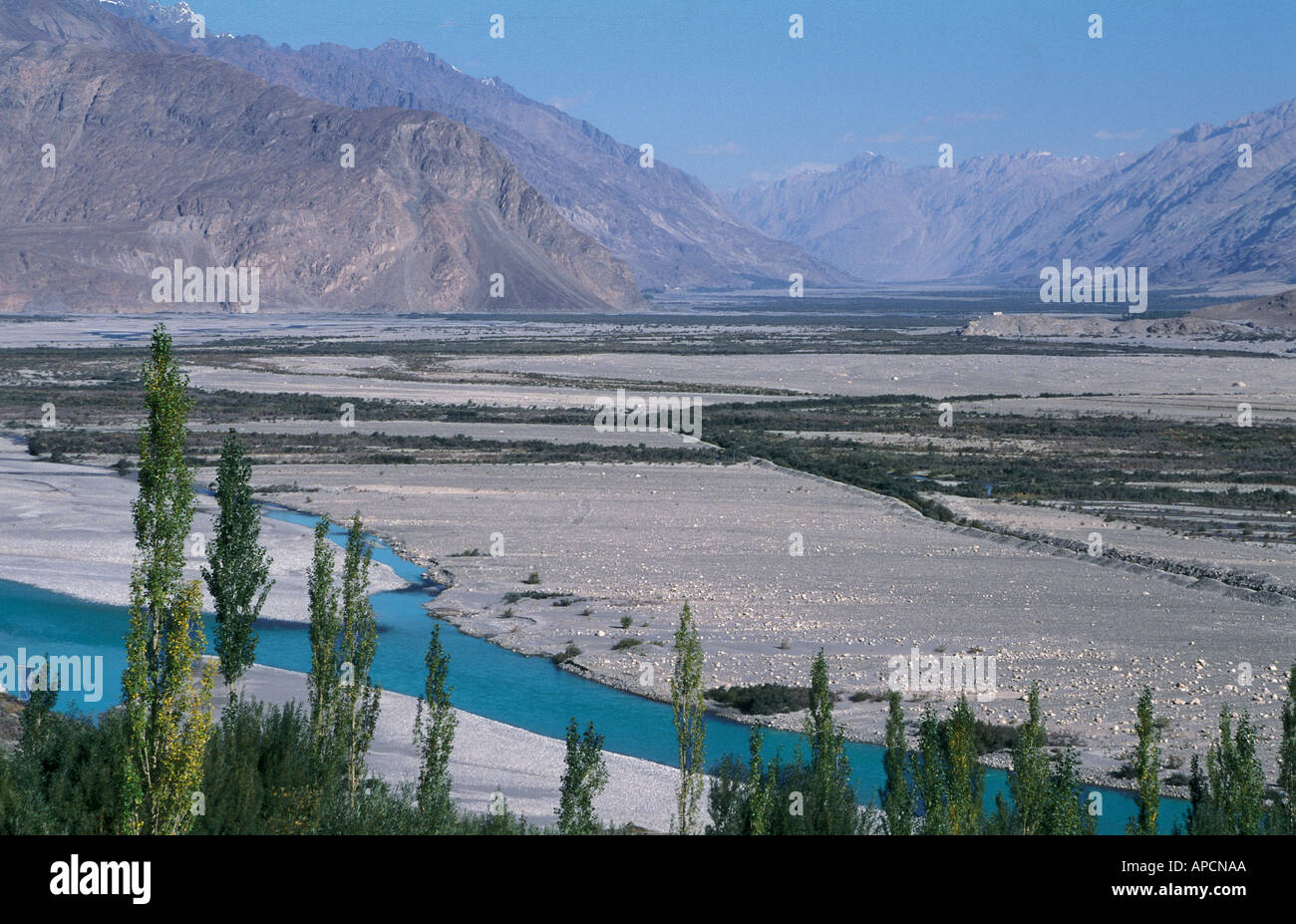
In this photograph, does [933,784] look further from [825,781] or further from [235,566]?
[235,566]

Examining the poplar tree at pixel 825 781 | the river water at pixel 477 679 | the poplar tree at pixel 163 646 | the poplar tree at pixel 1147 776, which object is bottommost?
the river water at pixel 477 679

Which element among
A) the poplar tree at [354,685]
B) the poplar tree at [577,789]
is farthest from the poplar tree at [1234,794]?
the poplar tree at [354,685]

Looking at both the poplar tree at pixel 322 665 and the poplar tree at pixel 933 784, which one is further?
the poplar tree at pixel 322 665

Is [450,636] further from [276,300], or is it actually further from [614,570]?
[276,300]

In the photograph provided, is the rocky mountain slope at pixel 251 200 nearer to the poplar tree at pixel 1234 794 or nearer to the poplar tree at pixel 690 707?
the poplar tree at pixel 690 707

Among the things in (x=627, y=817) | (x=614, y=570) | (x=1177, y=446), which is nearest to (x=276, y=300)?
(x=1177, y=446)

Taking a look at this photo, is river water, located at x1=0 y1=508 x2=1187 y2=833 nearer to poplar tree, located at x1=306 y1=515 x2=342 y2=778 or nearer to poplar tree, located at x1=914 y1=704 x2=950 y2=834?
poplar tree, located at x1=914 y1=704 x2=950 y2=834
